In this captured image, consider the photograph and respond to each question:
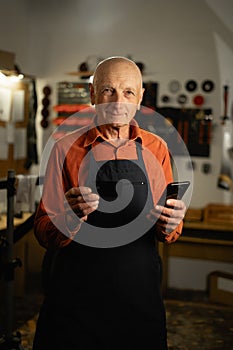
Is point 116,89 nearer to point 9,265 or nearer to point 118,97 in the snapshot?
point 118,97

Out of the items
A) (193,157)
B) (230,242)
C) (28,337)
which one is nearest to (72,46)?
(193,157)

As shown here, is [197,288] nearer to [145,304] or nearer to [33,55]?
[33,55]

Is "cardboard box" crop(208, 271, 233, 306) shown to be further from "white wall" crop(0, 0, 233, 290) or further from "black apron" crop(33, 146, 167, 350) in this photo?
"black apron" crop(33, 146, 167, 350)

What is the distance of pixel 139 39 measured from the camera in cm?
439

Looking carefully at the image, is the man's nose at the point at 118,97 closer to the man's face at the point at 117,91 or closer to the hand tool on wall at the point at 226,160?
the man's face at the point at 117,91

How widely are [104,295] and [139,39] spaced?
3356mm

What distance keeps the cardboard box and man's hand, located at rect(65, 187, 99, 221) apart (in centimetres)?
288

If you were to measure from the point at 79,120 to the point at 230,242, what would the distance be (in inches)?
66.5

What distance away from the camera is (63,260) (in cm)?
145

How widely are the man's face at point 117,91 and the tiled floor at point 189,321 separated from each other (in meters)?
2.14

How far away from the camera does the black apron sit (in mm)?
1441

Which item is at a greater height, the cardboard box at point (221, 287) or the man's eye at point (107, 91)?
the man's eye at point (107, 91)

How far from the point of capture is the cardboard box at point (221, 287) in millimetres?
3900

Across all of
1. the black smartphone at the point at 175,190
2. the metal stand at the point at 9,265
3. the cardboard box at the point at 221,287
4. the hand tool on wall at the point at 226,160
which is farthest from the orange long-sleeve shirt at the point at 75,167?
the hand tool on wall at the point at 226,160
